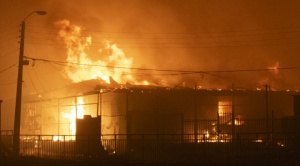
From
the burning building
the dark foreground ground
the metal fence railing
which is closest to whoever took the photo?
the dark foreground ground

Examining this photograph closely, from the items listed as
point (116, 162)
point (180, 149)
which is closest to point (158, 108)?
point (180, 149)

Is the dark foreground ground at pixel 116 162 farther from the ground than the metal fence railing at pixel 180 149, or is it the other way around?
the metal fence railing at pixel 180 149

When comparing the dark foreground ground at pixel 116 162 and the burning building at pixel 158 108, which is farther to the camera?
the burning building at pixel 158 108

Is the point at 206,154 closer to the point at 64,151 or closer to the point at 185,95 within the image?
the point at 64,151

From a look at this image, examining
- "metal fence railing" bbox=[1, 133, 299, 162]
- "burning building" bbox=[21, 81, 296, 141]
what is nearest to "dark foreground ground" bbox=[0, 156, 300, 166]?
"metal fence railing" bbox=[1, 133, 299, 162]

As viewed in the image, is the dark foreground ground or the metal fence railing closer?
the dark foreground ground

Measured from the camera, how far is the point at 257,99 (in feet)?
165

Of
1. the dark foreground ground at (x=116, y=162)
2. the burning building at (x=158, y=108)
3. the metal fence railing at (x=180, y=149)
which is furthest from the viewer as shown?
the burning building at (x=158, y=108)

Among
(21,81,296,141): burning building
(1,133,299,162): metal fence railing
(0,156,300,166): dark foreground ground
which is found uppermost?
(21,81,296,141): burning building

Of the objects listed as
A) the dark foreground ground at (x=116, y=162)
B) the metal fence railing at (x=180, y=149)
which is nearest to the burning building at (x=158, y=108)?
the metal fence railing at (x=180, y=149)

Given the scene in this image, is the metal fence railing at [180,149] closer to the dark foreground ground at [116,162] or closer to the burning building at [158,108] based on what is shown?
the dark foreground ground at [116,162]

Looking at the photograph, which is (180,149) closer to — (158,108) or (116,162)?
(116,162)

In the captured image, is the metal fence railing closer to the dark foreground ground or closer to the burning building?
the dark foreground ground

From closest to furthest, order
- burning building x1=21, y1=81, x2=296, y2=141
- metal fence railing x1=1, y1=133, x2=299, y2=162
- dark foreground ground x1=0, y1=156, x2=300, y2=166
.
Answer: dark foreground ground x1=0, y1=156, x2=300, y2=166, metal fence railing x1=1, y1=133, x2=299, y2=162, burning building x1=21, y1=81, x2=296, y2=141
